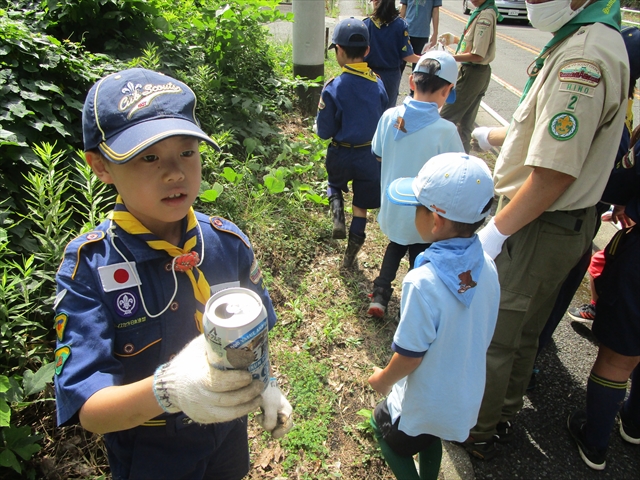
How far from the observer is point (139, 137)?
1152 millimetres

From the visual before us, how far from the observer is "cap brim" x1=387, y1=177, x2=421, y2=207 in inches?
75.3

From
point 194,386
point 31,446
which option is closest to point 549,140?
point 194,386

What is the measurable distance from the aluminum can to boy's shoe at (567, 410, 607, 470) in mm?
2292

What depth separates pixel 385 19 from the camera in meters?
4.95

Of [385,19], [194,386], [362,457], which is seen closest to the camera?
[194,386]

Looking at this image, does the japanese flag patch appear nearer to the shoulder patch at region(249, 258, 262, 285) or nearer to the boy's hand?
the shoulder patch at region(249, 258, 262, 285)

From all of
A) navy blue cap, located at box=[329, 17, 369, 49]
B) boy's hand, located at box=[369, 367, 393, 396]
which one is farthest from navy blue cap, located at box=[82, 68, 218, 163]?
navy blue cap, located at box=[329, 17, 369, 49]

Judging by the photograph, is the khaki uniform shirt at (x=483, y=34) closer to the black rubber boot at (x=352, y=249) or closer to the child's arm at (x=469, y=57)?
the child's arm at (x=469, y=57)

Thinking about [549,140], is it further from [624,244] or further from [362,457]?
[362,457]

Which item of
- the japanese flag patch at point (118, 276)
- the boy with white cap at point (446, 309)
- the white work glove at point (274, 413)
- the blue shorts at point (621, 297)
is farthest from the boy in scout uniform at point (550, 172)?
the japanese flag patch at point (118, 276)

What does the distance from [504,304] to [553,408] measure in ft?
3.59

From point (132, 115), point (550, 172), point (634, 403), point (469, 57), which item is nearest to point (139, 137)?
point (132, 115)

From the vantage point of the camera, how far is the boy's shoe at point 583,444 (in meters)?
2.40

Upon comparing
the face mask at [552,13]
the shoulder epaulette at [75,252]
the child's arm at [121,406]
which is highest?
the face mask at [552,13]
